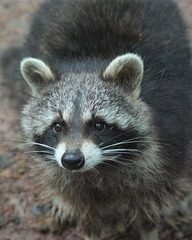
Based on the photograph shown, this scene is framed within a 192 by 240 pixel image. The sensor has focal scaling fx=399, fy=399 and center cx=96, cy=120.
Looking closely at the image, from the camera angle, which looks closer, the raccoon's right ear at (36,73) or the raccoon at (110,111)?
the raccoon at (110,111)

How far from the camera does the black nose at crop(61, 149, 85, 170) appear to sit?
288 cm

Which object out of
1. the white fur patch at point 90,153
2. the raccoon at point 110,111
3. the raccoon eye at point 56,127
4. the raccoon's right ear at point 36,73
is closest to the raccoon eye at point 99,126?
the raccoon at point 110,111

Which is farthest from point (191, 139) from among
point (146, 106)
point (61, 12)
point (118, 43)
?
point (61, 12)

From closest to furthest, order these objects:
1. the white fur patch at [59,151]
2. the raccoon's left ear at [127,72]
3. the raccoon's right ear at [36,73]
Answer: the white fur patch at [59,151] < the raccoon's left ear at [127,72] < the raccoon's right ear at [36,73]

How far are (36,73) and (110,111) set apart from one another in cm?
79

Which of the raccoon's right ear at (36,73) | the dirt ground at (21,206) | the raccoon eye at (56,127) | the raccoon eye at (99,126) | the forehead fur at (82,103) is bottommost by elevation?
the dirt ground at (21,206)

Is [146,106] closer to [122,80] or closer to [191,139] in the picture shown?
[122,80]

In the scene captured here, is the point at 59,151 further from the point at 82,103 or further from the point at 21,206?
the point at 21,206

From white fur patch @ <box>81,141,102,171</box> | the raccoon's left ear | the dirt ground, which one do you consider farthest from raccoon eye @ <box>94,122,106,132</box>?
the dirt ground

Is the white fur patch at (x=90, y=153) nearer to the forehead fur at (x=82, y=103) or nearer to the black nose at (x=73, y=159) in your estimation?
the black nose at (x=73, y=159)

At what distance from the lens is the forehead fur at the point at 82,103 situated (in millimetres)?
3182

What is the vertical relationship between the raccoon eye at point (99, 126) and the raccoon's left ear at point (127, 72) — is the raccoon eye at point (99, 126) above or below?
below

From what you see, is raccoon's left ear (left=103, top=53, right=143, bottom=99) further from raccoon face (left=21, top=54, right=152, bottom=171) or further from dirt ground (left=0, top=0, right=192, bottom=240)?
dirt ground (left=0, top=0, right=192, bottom=240)

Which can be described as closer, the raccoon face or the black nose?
the black nose
